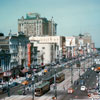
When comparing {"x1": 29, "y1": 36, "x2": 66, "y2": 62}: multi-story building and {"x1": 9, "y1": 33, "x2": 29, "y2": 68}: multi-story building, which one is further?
{"x1": 29, "y1": 36, "x2": 66, "y2": 62}: multi-story building

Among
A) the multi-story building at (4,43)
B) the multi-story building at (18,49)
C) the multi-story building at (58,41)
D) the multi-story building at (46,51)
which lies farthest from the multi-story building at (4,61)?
the multi-story building at (58,41)

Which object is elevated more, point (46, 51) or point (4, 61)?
point (46, 51)

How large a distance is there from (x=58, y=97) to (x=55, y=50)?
102155 millimetres

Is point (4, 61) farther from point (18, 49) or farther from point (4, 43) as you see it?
point (18, 49)

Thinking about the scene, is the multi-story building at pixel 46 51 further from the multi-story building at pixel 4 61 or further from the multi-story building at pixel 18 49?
the multi-story building at pixel 4 61

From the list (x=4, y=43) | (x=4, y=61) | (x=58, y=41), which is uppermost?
(x=58, y=41)

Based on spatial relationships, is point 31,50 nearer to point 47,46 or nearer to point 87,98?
point 47,46

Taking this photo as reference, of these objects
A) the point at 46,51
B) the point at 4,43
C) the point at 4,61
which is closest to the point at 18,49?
the point at 4,43


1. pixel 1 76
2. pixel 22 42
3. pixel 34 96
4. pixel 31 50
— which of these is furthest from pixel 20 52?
pixel 34 96

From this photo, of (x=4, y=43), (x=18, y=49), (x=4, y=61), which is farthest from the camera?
(x=18, y=49)

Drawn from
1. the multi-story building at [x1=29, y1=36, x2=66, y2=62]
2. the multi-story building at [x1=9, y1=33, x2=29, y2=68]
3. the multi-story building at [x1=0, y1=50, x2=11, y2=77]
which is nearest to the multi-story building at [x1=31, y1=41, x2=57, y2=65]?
the multi-story building at [x1=29, y1=36, x2=66, y2=62]

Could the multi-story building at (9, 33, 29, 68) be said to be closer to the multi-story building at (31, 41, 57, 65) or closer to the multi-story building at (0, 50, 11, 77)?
the multi-story building at (0, 50, 11, 77)

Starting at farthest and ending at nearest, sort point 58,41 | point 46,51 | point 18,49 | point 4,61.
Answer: point 58,41 < point 46,51 < point 18,49 < point 4,61

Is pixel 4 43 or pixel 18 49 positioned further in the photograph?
pixel 18 49
